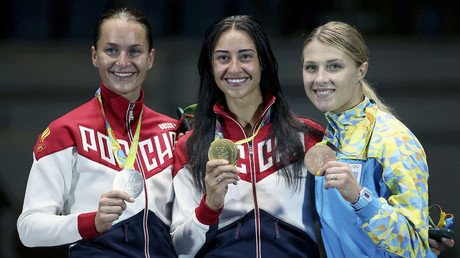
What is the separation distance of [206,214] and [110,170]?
395mm

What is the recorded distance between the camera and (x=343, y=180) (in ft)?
8.51

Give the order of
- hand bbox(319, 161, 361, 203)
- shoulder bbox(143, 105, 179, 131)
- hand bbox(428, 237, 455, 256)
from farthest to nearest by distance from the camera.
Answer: shoulder bbox(143, 105, 179, 131) < hand bbox(428, 237, 455, 256) < hand bbox(319, 161, 361, 203)

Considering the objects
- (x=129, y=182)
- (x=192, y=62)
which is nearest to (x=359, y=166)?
(x=129, y=182)

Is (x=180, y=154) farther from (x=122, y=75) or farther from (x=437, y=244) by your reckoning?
(x=437, y=244)

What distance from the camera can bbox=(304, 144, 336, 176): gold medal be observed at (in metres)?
2.76

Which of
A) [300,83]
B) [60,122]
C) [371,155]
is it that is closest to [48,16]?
[300,83]

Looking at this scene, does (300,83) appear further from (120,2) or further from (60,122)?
(60,122)

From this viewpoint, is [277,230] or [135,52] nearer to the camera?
[277,230]

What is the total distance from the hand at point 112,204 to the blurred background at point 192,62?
1.96 metres

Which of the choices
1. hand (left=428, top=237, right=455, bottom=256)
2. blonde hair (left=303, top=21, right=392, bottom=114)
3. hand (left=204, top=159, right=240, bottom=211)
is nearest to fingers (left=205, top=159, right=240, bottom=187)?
hand (left=204, top=159, right=240, bottom=211)

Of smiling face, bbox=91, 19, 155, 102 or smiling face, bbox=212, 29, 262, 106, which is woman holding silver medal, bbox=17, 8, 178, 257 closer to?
smiling face, bbox=91, 19, 155, 102

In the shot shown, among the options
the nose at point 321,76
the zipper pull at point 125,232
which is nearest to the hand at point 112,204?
the zipper pull at point 125,232

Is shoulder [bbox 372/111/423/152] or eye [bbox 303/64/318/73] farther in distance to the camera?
eye [bbox 303/64/318/73]

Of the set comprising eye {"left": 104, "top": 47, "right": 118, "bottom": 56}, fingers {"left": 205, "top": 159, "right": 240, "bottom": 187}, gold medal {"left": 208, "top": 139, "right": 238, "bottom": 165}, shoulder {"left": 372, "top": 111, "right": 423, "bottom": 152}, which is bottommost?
fingers {"left": 205, "top": 159, "right": 240, "bottom": 187}
